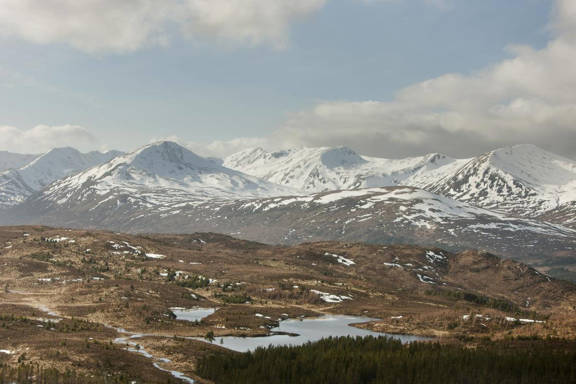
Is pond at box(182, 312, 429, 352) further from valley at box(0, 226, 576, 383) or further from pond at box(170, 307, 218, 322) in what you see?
valley at box(0, 226, 576, 383)

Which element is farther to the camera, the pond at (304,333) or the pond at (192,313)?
the pond at (192,313)

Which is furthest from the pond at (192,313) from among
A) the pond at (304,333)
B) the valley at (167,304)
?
the valley at (167,304)

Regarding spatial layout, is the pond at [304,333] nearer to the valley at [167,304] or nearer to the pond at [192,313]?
the pond at [192,313]

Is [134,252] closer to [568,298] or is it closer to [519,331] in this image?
[519,331]

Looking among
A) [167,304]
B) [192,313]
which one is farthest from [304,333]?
[167,304]

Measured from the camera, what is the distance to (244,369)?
5066cm

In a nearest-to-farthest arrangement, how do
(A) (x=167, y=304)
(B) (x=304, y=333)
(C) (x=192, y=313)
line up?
(B) (x=304, y=333)
(C) (x=192, y=313)
(A) (x=167, y=304)

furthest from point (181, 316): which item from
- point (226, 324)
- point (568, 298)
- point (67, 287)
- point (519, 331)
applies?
point (568, 298)

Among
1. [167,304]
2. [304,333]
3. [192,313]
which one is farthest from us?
[167,304]

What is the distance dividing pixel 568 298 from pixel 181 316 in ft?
494

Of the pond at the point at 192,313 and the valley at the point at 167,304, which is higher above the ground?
the valley at the point at 167,304

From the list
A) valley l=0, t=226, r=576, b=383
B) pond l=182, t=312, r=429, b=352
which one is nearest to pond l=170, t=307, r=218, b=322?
pond l=182, t=312, r=429, b=352

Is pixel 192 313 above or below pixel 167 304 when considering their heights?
below

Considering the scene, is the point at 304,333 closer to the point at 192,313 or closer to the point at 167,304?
the point at 192,313
